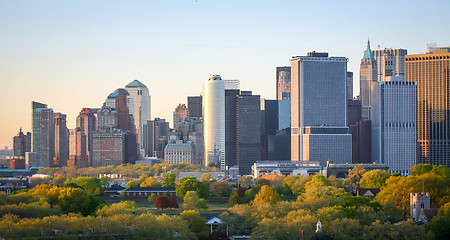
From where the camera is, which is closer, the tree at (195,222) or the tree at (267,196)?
the tree at (195,222)

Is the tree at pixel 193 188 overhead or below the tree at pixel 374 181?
below

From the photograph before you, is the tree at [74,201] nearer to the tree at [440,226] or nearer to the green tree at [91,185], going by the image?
the tree at [440,226]

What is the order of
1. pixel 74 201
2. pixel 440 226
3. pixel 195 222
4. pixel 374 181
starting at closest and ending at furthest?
pixel 440 226
pixel 195 222
pixel 74 201
pixel 374 181

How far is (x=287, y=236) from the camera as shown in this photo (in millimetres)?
92812

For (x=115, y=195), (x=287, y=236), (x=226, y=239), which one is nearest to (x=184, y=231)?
(x=226, y=239)

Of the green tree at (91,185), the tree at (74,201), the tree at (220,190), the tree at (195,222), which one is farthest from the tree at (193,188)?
the tree at (195,222)

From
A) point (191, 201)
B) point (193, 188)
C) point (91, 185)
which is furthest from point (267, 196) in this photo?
point (91, 185)

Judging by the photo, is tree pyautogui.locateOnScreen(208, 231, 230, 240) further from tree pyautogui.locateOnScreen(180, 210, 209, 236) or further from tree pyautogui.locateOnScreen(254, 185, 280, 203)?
tree pyautogui.locateOnScreen(254, 185, 280, 203)

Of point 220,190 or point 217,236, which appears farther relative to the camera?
point 220,190

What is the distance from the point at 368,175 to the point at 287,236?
91918mm

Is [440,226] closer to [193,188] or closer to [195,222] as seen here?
[195,222]

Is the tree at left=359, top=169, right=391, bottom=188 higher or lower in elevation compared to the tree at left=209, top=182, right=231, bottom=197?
higher

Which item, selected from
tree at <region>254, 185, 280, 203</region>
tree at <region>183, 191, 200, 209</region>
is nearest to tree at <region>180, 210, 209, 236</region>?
tree at <region>254, 185, 280, 203</region>

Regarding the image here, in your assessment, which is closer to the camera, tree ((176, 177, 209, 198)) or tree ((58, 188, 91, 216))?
tree ((58, 188, 91, 216))
